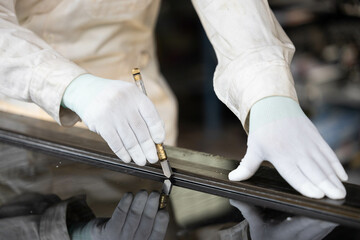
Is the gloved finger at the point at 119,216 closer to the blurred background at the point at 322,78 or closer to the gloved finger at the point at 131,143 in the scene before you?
the gloved finger at the point at 131,143

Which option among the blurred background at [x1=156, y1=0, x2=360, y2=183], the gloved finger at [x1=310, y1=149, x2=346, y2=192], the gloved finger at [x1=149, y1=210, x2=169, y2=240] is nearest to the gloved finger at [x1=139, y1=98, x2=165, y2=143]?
the gloved finger at [x1=149, y1=210, x2=169, y2=240]

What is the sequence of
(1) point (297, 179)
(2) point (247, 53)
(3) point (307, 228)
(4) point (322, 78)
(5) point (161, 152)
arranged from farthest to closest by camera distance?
(4) point (322, 78)
(2) point (247, 53)
(5) point (161, 152)
(1) point (297, 179)
(3) point (307, 228)

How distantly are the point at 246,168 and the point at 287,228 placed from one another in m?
0.18

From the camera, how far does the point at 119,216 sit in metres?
0.86

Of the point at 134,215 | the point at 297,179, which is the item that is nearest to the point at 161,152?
the point at 134,215

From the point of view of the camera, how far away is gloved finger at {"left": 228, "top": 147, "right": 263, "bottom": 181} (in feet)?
3.05

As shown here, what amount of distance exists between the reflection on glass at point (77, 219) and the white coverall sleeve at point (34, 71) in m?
0.23

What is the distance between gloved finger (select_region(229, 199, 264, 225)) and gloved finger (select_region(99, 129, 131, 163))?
0.89 feet

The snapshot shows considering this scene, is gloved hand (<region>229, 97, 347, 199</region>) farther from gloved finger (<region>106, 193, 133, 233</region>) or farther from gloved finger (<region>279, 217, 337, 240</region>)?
gloved finger (<region>106, 193, 133, 233</region>)

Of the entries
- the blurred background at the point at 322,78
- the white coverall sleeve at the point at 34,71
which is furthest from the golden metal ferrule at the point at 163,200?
the blurred background at the point at 322,78

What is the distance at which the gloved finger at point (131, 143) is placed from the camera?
102 cm

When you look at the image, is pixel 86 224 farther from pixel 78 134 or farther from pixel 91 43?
pixel 91 43

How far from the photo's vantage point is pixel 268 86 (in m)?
1.03

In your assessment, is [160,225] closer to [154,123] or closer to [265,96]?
[154,123]
